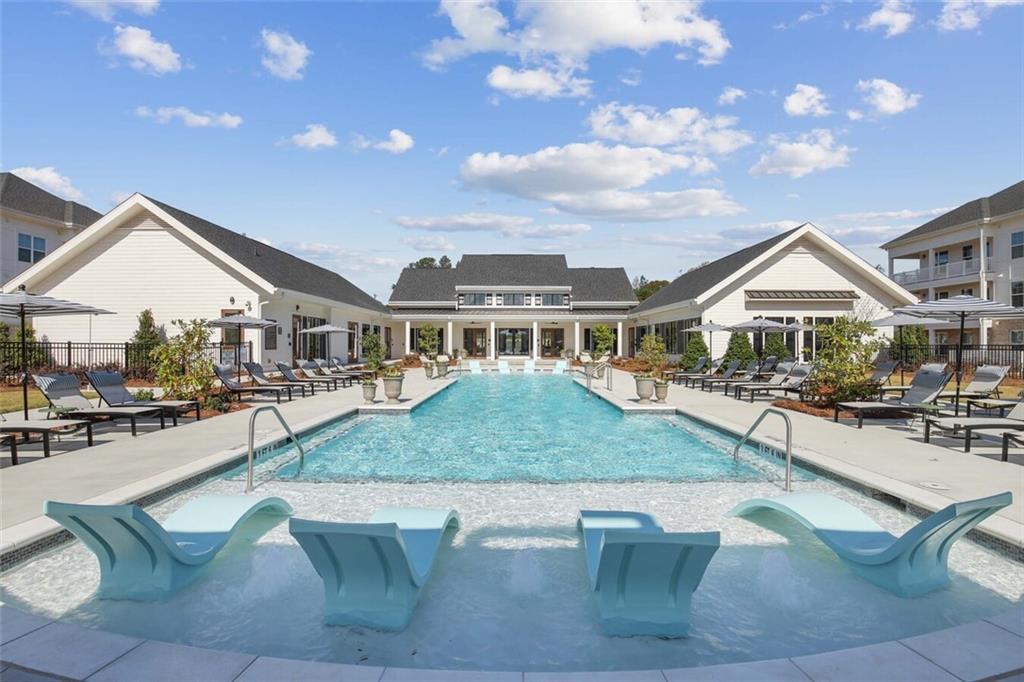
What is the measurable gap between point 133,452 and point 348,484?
3.76 m

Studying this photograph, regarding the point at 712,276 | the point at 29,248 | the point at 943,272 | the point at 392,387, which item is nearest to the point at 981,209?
the point at 943,272

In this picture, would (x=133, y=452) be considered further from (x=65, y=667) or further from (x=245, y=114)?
(x=245, y=114)

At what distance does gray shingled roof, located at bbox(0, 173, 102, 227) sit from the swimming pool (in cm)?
3236

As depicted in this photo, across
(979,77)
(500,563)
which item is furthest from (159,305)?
(979,77)

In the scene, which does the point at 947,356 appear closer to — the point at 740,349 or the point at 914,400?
the point at 740,349

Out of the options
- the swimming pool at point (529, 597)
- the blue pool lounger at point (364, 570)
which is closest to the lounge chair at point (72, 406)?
the swimming pool at point (529, 597)

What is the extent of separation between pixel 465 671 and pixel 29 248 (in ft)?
126

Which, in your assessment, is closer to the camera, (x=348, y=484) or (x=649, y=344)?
(x=348, y=484)

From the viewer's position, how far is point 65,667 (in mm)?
3088

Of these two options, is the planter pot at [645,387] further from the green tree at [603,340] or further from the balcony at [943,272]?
the balcony at [943,272]

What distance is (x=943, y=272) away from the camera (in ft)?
125

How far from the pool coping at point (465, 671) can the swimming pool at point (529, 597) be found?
0.61 metres

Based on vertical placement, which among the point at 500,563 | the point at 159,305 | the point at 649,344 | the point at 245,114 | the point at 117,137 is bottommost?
the point at 500,563

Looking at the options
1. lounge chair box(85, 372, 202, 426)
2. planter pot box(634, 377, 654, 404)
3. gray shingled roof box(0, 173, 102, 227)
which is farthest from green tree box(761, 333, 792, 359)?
gray shingled roof box(0, 173, 102, 227)
